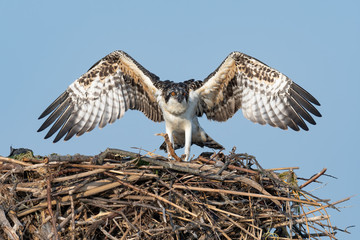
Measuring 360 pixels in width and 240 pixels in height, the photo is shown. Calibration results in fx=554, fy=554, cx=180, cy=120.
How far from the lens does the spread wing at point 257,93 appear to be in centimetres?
896

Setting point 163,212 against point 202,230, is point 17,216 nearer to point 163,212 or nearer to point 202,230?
point 163,212

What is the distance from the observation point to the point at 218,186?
6.83 m

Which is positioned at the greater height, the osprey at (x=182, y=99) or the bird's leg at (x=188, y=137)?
the osprey at (x=182, y=99)

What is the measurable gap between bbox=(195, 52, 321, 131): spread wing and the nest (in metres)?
2.23

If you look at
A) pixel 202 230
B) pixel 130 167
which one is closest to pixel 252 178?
pixel 202 230

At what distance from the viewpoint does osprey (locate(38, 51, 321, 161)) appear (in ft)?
29.6

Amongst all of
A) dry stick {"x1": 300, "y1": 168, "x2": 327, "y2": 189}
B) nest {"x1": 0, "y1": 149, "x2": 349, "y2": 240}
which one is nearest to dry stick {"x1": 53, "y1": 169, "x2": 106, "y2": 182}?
nest {"x1": 0, "y1": 149, "x2": 349, "y2": 240}

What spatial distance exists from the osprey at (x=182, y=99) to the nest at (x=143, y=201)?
2.16 meters

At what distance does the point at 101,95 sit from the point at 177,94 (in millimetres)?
1566

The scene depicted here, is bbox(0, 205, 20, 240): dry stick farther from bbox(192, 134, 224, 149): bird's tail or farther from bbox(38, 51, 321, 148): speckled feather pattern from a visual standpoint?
bbox(192, 134, 224, 149): bird's tail

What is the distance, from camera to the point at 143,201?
6.58m

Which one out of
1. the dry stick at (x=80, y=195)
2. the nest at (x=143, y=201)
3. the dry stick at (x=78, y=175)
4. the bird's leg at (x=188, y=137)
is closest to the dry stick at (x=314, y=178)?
the nest at (x=143, y=201)

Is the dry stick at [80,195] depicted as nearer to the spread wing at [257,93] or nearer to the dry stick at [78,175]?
the dry stick at [78,175]

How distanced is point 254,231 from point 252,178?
73cm
